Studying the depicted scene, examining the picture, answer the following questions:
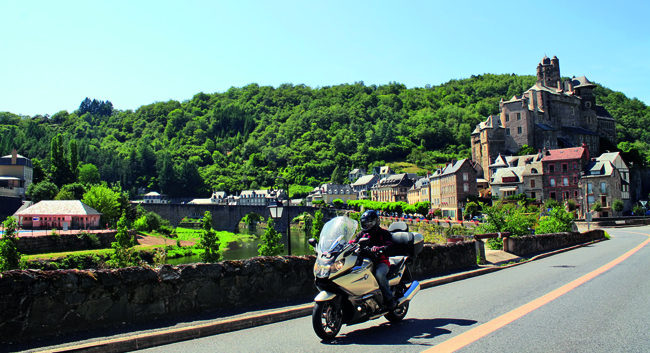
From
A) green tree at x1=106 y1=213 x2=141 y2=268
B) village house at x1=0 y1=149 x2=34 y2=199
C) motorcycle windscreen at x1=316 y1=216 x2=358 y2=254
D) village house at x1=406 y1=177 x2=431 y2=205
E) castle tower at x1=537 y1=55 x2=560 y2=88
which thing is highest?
castle tower at x1=537 y1=55 x2=560 y2=88

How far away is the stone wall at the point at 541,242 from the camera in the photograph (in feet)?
68.6

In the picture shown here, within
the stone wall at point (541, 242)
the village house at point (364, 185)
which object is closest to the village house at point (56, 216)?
the stone wall at point (541, 242)

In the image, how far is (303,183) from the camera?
16375 cm

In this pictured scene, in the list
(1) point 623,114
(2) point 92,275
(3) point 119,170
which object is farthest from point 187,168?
(2) point 92,275

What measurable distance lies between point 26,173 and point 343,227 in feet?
325

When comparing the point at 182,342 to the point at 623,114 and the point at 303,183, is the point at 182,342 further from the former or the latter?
the point at 623,114

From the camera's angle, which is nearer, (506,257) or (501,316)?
(501,316)

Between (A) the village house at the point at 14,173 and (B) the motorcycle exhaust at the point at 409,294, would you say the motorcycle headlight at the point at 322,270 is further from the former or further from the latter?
(A) the village house at the point at 14,173

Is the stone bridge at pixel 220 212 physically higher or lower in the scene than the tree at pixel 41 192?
lower

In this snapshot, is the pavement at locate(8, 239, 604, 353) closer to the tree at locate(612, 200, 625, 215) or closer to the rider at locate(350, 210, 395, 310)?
the rider at locate(350, 210, 395, 310)

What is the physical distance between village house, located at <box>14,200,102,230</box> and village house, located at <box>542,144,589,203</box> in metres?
69.3

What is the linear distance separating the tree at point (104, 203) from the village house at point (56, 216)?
8487 millimetres

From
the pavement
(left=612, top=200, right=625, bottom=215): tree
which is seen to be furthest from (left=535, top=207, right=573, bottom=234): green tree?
(left=612, top=200, right=625, bottom=215): tree

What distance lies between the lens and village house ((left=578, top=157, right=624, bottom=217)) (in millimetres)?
71312
